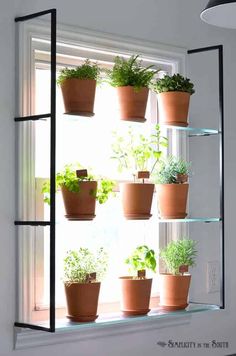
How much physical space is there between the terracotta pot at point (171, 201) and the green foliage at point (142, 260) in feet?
0.56

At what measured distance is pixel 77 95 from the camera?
2.61 metres

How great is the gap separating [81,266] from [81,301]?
123 mm

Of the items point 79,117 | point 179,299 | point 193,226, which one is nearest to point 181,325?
point 179,299

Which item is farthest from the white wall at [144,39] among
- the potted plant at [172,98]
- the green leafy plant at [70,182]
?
the potted plant at [172,98]

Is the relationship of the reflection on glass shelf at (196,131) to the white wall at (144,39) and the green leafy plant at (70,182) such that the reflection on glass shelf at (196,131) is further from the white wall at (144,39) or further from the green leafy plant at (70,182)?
the green leafy plant at (70,182)

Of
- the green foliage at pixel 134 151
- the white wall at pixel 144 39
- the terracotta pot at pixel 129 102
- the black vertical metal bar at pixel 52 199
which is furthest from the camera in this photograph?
the green foliage at pixel 134 151

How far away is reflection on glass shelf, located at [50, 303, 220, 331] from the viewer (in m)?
2.56

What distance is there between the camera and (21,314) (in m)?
2.54

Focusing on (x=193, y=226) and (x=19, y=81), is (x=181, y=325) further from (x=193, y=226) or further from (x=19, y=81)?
(x=19, y=81)

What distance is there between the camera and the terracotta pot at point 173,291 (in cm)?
292

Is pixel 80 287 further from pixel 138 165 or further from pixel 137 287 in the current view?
pixel 138 165

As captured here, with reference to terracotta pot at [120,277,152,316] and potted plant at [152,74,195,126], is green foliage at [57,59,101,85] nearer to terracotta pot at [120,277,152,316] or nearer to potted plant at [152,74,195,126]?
potted plant at [152,74,195,126]

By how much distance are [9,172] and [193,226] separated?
0.96 m

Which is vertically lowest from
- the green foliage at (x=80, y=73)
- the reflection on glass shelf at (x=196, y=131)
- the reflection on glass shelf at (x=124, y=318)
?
the reflection on glass shelf at (x=124, y=318)
